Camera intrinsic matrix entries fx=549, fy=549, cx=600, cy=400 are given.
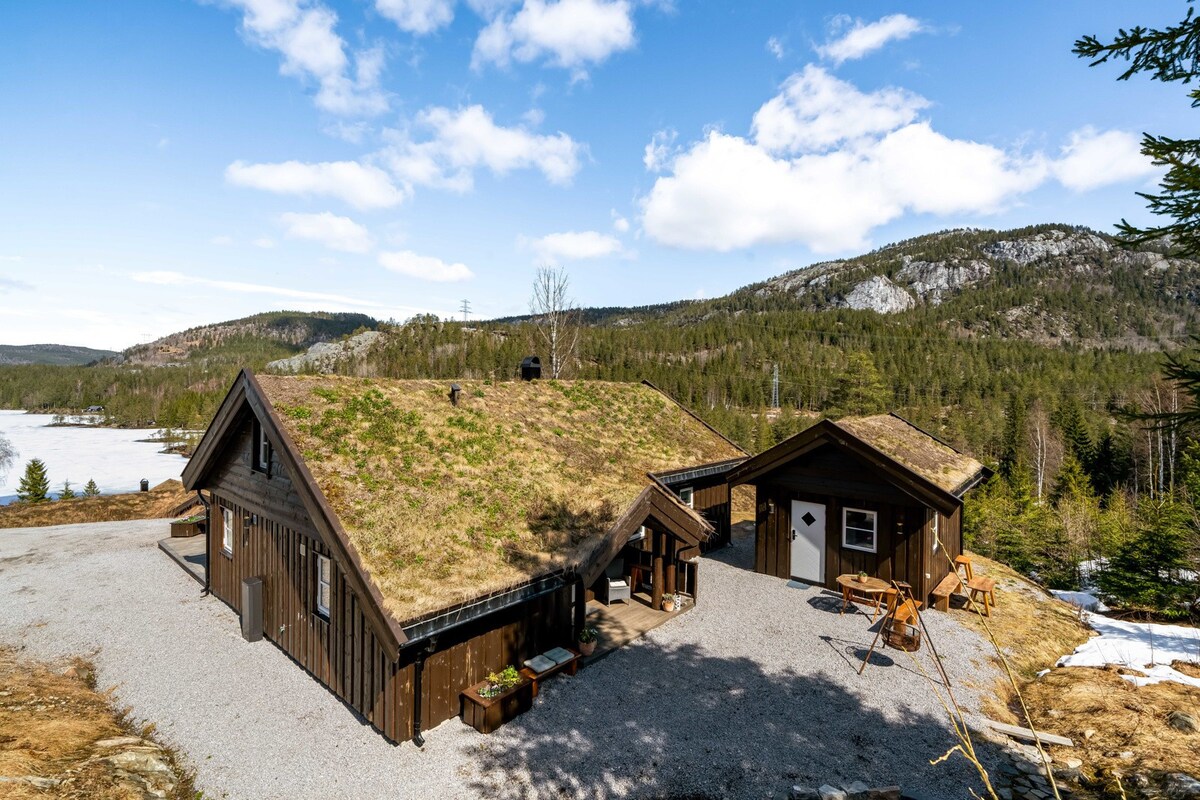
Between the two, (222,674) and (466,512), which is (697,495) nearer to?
(466,512)

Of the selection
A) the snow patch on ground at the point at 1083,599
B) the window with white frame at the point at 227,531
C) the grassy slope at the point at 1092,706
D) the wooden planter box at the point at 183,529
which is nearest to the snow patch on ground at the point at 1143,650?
the grassy slope at the point at 1092,706

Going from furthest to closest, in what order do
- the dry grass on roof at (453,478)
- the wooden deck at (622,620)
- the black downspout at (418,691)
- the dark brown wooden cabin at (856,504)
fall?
1. the dark brown wooden cabin at (856,504)
2. the wooden deck at (622,620)
3. the dry grass on roof at (453,478)
4. the black downspout at (418,691)

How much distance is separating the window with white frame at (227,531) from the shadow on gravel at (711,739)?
9.42m

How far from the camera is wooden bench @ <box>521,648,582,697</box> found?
10116 millimetres

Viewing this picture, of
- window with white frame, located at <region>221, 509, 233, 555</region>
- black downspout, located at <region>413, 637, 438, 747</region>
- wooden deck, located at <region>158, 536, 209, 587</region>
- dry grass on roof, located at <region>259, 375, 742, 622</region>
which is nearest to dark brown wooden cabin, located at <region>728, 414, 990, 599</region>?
dry grass on roof, located at <region>259, 375, 742, 622</region>

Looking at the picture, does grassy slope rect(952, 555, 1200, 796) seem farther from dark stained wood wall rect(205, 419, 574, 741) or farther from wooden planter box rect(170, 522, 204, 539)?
wooden planter box rect(170, 522, 204, 539)

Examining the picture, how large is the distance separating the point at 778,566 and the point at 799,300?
197m

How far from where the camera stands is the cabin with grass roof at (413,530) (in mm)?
9148

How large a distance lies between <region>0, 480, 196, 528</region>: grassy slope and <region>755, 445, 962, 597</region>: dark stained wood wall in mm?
22867

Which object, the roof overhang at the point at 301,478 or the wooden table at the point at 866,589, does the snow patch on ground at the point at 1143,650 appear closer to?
the wooden table at the point at 866,589

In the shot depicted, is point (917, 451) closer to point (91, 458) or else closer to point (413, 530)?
point (413, 530)

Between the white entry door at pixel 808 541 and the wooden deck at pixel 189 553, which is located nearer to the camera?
the white entry door at pixel 808 541

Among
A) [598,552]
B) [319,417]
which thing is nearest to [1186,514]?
[598,552]

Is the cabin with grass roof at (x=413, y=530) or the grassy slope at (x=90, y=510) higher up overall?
the cabin with grass roof at (x=413, y=530)
